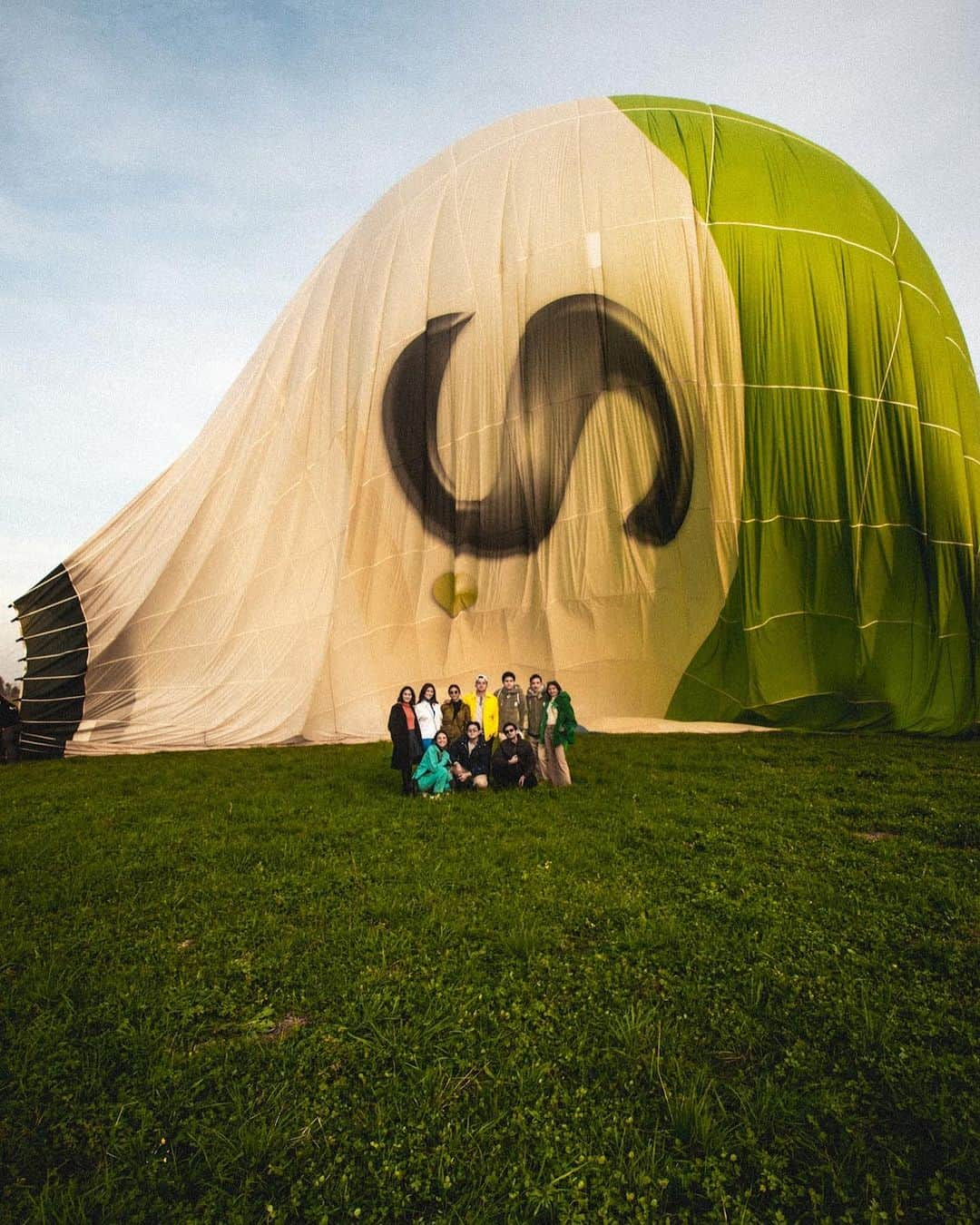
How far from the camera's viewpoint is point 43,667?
1130 centimetres

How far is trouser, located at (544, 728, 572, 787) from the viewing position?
6.94m

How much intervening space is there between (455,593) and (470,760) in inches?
132

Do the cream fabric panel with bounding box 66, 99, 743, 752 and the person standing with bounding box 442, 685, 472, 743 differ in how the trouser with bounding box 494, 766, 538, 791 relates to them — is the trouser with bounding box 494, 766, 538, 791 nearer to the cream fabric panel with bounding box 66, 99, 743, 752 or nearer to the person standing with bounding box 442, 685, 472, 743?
the person standing with bounding box 442, 685, 472, 743

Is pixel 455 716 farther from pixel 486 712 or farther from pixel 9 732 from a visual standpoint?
pixel 9 732

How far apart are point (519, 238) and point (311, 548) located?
16.9 feet

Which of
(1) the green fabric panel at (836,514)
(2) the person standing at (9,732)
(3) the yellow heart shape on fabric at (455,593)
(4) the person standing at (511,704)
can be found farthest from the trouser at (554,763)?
(2) the person standing at (9,732)

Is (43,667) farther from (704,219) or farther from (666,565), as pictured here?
(704,219)

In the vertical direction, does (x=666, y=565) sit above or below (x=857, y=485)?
below

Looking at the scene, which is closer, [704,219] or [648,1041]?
[648,1041]

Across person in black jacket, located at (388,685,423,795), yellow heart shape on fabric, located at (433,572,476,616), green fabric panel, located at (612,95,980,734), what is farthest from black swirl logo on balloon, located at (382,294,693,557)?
person in black jacket, located at (388,685,423,795)

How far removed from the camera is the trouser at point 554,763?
22.8ft

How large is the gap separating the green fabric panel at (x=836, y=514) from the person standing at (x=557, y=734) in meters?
2.72

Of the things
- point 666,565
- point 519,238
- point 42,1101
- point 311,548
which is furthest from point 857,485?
point 42,1101

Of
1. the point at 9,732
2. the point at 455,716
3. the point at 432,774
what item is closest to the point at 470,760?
the point at 432,774
